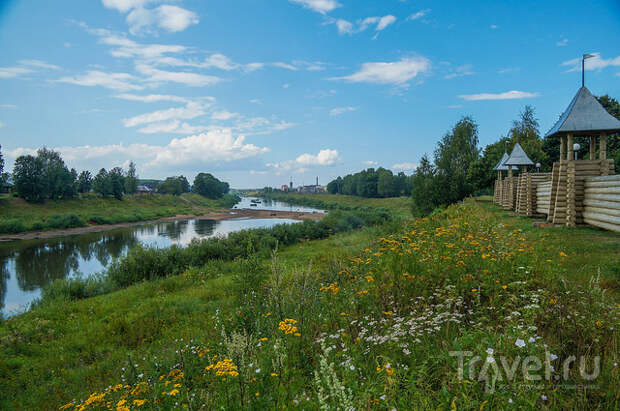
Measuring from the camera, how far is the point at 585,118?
31.1 feet

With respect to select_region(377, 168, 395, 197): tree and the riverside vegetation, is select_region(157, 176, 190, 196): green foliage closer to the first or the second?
select_region(377, 168, 395, 197): tree

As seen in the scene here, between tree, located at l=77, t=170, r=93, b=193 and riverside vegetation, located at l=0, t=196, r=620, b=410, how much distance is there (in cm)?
6039

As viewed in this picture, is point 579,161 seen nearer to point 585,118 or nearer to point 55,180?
point 585,118

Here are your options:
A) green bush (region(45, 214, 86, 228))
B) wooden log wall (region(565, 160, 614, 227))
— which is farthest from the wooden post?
green bush (region(45, 214, 86, 228))

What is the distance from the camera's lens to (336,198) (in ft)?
307

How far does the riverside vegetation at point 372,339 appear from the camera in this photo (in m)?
2.08

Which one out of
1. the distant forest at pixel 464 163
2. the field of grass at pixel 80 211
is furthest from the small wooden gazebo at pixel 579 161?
the field of grass at pixel 80 211

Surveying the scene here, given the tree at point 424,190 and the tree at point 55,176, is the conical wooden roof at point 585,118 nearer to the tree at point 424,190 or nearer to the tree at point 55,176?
the tree at point 424,190

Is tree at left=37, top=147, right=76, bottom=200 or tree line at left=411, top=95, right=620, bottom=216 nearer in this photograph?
tree line at left=411, top=95, right=620, bottom=216

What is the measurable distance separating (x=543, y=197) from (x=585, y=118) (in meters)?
3.85

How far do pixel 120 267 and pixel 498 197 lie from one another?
1037 inches

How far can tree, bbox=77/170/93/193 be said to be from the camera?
5757 centimetres

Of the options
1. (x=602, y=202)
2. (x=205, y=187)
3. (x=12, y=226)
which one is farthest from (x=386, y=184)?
(x=602, y=202)

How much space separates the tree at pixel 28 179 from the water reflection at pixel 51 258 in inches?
606
